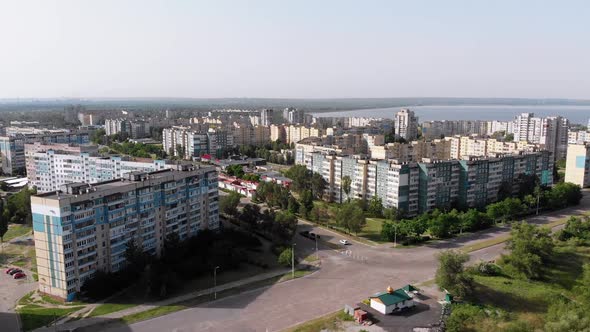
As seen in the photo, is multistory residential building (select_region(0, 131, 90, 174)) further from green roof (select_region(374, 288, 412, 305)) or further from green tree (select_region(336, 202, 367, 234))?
green roof (select_region(374, 288, 412, 305))

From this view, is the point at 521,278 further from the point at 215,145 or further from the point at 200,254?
the point at 215,145

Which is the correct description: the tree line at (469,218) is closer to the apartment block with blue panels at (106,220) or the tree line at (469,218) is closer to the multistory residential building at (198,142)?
the apartment block with blue panels at (106,220)

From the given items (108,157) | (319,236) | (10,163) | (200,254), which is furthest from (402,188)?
(10,163)

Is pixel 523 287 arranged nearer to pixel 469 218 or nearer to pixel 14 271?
pixel 469 218

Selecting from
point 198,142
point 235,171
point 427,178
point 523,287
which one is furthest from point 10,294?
point 198,142

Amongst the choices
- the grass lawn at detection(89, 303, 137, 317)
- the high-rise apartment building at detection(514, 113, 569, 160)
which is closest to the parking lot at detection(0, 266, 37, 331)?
the grass lawn at detection(89, 303, 137, 317)

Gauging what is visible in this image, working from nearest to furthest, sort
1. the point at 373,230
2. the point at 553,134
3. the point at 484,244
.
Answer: the point at 484,244 → the point at 373,230 → the point at 553,134

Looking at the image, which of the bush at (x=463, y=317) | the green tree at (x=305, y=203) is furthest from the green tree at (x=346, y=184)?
the bush at (x=463, y=317)
